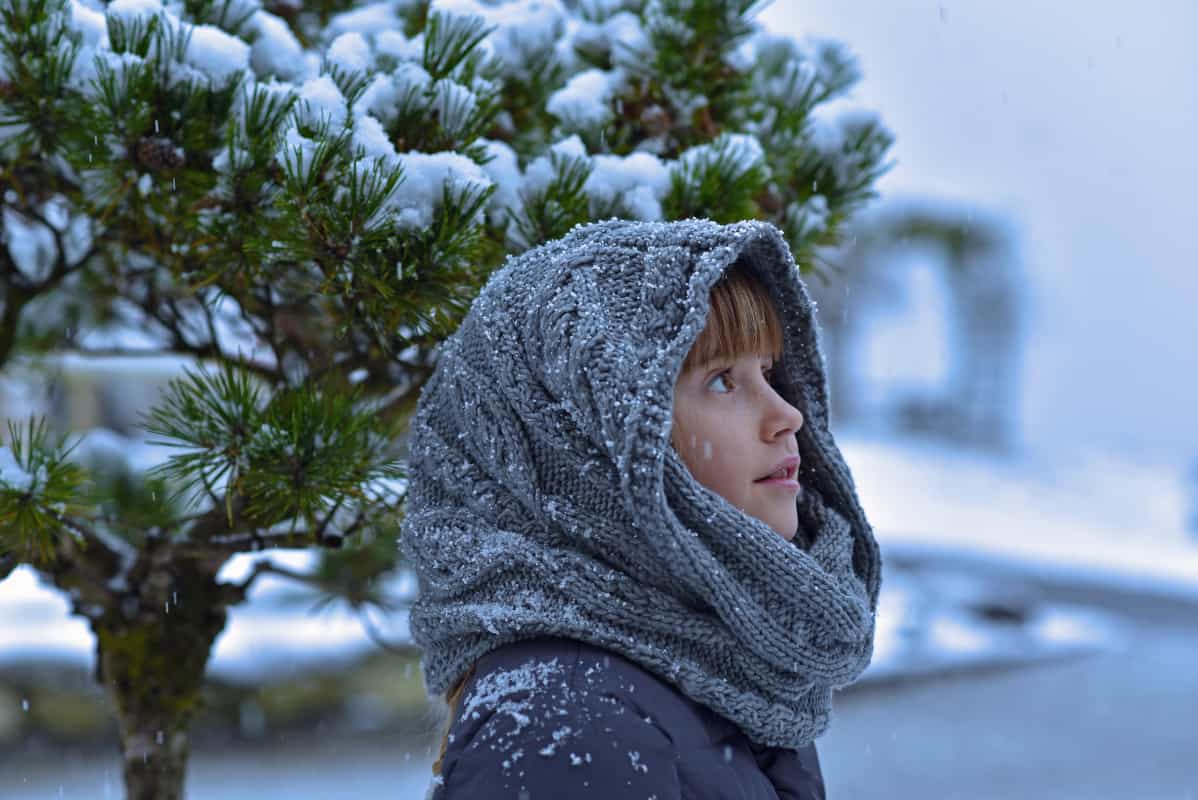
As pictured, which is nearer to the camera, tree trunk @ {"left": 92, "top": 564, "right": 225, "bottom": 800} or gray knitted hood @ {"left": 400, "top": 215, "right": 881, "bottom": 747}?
gray knitted hood @ {"left": 400, "top": 215, "right": 881, "bottom": 747}

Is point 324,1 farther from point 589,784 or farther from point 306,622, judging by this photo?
point 306,622

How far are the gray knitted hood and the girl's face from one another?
10cm

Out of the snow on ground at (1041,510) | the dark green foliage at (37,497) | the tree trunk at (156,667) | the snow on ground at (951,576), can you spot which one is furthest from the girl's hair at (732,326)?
the snow on ground at (1041,510)

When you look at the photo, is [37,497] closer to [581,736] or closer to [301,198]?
[301,198]

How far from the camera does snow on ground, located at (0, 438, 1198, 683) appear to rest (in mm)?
5484

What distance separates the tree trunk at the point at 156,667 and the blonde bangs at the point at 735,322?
941mm

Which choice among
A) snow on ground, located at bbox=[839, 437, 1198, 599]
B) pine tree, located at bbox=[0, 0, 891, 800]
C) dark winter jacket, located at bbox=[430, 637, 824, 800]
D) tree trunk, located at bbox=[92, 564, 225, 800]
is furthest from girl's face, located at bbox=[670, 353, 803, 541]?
snow on ground, located at bbox=[839, 437, 1198, 599]

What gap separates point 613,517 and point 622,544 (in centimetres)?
3

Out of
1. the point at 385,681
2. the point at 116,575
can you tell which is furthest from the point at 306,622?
the point at 116,575

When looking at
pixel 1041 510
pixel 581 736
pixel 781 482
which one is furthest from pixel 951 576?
pixel 581 736

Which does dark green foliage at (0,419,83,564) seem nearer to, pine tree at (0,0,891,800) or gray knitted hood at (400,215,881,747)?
pine tree at (0,0,891,800)

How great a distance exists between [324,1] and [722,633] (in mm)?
1382

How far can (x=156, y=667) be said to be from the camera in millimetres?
1731

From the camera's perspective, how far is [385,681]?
5.60 metres
